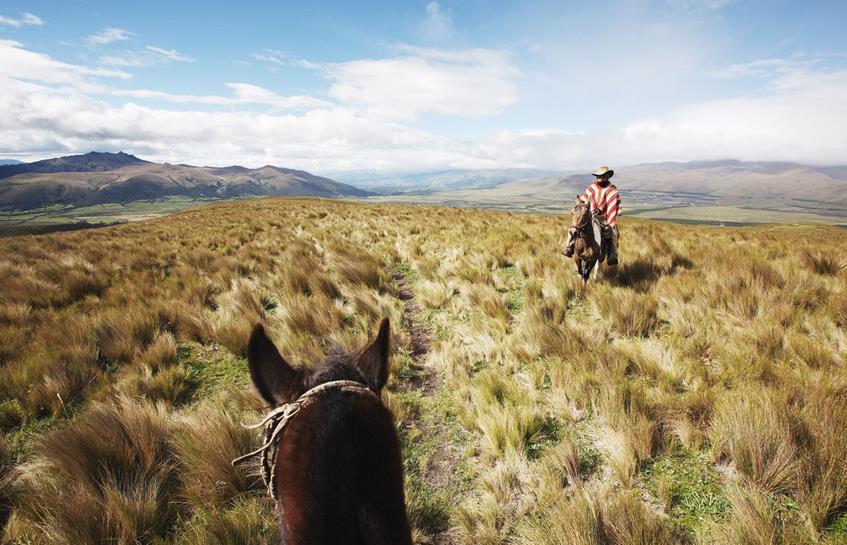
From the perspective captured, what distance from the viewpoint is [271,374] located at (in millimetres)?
1391

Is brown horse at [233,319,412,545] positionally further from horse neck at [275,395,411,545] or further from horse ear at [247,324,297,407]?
horse ear at [247,324,297,407]

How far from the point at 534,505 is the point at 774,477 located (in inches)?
67.3

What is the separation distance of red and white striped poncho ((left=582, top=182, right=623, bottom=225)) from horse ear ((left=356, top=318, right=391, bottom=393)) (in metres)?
8.01

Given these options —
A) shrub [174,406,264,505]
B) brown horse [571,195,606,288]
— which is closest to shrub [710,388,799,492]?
shrub [174,406,264,505]

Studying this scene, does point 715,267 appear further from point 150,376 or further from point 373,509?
point 150,376

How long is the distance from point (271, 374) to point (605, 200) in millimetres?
8563

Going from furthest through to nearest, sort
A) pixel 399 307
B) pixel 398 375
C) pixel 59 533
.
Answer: pixel 399 307, pixel 398 375, pixel 59 533

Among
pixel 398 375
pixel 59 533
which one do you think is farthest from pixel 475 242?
pixel 59 533

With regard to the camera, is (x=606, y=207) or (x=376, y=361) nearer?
(x=376, y=361)

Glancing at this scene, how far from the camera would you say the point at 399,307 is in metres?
7.27

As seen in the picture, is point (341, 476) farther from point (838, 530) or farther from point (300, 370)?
point (838, 530)

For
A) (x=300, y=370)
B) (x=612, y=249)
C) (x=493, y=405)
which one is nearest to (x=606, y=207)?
(x=612, y=249)

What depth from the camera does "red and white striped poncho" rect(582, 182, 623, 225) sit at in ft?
26.4

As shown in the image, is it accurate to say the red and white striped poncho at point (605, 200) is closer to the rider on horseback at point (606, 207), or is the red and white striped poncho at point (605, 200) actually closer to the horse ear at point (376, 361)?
the rider on horseback at point (606, 207)
